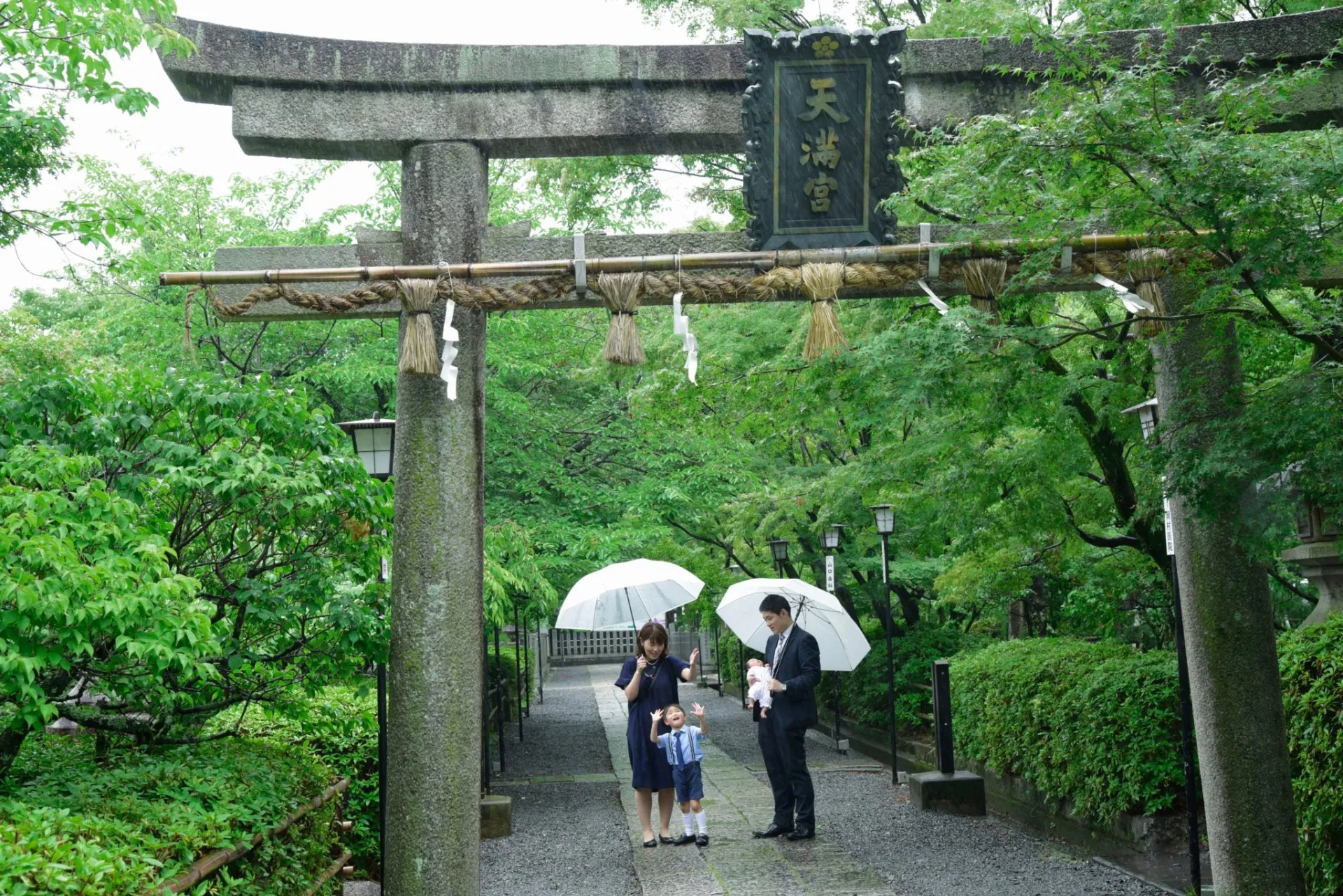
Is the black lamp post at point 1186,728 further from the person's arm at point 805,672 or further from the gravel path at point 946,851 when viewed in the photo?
the person's arm at point 805,672

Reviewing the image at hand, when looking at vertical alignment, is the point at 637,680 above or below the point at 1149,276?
below

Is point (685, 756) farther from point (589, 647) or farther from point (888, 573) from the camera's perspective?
point (589, 647)

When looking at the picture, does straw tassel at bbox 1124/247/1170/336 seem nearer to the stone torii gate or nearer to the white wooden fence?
the stone torii gate

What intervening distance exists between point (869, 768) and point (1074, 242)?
11.1m

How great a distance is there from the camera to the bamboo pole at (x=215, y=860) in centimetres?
391

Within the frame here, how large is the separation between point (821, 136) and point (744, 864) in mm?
5410

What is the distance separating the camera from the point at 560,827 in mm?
11422

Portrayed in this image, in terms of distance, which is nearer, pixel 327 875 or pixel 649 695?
pixel 327 875

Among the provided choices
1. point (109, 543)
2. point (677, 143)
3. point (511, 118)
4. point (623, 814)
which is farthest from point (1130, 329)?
point (623, 814)

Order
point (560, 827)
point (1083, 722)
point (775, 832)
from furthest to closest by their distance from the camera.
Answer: point (560, 827) < point (775, 832) < point (1083, 722)

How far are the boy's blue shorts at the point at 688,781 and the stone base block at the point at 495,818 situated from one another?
254 centimetres

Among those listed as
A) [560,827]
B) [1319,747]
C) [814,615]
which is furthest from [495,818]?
[1319,747]

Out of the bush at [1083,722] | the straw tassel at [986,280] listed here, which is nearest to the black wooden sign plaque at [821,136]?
the straw tassel at [986,280]

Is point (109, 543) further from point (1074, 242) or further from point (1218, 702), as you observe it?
point (1218, 702)
